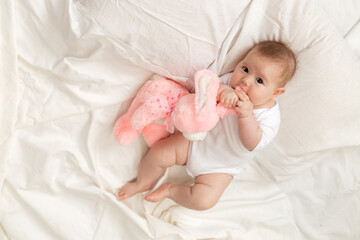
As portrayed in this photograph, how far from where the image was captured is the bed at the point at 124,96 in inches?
41.9

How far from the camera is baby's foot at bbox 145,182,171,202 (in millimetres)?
1212

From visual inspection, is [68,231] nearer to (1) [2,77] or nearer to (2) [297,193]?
(1) [2,77]

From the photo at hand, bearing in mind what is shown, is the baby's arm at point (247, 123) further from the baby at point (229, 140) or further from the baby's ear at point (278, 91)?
the baby's ear at point (278, 91)

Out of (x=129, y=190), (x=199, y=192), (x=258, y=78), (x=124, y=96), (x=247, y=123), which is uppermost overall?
(x=258, y=78)

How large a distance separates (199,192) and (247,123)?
31 centimetres

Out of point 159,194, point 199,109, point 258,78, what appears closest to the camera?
point 199,109

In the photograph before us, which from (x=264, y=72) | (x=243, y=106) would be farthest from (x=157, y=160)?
(x=264, y=72)

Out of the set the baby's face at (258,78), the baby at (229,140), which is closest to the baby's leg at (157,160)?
the baby at (229,140)

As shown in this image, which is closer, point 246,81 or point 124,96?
point 246,81

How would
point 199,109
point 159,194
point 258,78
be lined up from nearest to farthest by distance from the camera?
point 199,109, point 258,78, point 159,194

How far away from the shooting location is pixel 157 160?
119 centimetres

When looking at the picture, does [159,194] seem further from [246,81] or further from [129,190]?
[246,81]

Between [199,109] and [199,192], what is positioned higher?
[199,109]

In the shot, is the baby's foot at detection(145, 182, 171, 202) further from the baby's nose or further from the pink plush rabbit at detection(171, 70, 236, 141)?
the baby's nose
